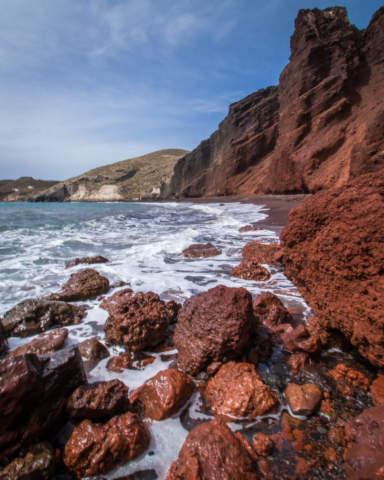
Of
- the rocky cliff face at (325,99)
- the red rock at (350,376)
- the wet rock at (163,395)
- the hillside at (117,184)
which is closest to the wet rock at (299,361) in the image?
the red rock at (350,376)

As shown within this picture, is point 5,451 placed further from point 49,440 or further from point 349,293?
point 349,293

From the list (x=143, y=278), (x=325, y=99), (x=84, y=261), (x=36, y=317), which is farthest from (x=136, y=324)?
(x=325, y=99)

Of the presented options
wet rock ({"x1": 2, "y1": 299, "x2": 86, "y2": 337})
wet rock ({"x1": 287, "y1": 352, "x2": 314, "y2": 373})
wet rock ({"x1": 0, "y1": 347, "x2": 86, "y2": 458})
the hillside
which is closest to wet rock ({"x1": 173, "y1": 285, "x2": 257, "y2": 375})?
wet rock ({"x1": 287, "y1": 352, "x2": 314, "y2": 373})

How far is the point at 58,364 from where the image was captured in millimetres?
1697

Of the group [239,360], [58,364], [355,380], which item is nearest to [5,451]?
[58,364]

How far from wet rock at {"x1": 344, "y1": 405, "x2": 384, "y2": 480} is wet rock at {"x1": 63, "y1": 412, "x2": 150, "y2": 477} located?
3.89 ft

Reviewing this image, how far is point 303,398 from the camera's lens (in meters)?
1.75

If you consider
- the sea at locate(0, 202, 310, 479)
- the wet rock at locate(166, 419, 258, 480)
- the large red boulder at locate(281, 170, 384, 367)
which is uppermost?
the large red boulder at locate(281, 170, 384, 367)

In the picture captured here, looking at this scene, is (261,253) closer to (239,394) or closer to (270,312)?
(270,312)

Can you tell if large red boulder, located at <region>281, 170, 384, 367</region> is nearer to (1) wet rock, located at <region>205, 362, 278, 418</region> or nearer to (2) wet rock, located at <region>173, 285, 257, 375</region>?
(2) wet rock, located at <region>173, 285, 257, 375</region>

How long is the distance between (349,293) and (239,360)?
1.10 m

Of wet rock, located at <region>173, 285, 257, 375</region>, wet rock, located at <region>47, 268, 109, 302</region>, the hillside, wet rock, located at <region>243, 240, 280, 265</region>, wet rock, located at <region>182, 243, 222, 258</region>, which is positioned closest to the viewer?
wet rock, located at <region>173, 285, 257, 375</region>

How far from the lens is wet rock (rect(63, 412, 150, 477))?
55.3 inches

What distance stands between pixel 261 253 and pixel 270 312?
248cm
